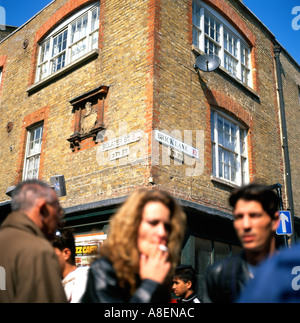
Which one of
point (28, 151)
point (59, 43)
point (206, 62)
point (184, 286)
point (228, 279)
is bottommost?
point (184, 286)

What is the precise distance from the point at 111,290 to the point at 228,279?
570mm

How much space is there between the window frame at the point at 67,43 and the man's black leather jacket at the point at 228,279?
7.94m

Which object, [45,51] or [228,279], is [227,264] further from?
[45,51]

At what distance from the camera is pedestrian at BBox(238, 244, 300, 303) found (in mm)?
826

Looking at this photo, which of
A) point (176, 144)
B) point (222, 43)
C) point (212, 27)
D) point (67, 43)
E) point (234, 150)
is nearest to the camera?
point (176, 144)

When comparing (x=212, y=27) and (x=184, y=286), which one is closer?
(x=184, y=286)

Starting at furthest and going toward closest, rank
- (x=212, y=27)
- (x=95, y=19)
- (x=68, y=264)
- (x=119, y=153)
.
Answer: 1. (x=212, y=27)
2. (x=95, y=19)
3. (x=119, y=153)
4. (x=68, y=264)

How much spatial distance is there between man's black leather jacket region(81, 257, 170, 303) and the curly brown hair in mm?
34

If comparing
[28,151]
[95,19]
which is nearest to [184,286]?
[28,151]

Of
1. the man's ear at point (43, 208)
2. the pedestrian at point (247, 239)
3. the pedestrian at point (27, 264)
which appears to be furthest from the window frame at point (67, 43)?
the pedestrian at point (247, 239)

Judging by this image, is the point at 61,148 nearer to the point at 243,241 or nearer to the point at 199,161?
the point at 199,161

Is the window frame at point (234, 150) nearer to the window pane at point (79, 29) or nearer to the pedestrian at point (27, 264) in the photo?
the window pane at point (79, 29)

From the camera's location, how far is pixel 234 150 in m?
9.18

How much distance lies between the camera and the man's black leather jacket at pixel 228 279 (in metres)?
1.65
